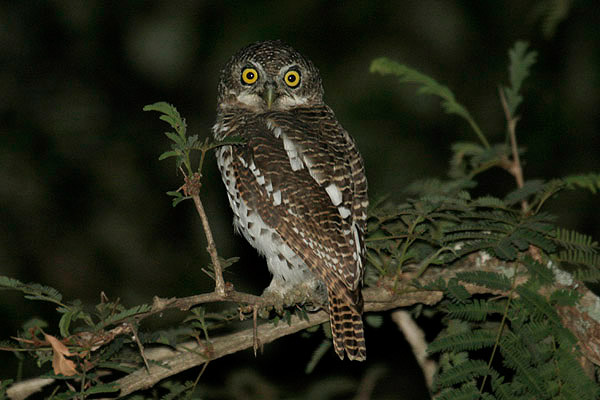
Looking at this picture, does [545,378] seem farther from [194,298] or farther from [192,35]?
[192,35]

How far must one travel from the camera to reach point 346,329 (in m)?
3.17

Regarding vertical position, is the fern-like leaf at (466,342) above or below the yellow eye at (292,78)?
below

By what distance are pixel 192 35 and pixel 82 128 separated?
1303 mm

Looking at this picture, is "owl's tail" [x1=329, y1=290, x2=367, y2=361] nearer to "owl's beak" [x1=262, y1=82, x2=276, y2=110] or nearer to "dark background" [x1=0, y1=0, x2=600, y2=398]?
"owl's beak" [x1=262, y1=82, x2=276, y2=110]

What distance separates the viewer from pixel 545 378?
2.54 meters

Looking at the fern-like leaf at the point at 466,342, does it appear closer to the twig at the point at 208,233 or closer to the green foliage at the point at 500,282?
the green foliage at the point at 500,282

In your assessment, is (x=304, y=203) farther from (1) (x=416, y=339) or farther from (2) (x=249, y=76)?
(2) (x=249, y=76)

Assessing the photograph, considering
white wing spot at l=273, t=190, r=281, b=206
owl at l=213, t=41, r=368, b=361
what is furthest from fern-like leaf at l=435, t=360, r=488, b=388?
white wing spot at l=273, t=190, r=281, b=206

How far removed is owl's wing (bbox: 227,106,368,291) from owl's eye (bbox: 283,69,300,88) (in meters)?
0.53

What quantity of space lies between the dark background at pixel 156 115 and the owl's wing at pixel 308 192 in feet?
7.26

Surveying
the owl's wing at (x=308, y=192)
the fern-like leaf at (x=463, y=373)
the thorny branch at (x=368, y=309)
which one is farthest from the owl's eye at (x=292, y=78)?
the fern-like leaf at (x=463, y=373)

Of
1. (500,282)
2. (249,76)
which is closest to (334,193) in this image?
(500,282)

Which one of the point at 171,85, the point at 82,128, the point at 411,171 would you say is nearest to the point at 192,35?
the point at 171,85

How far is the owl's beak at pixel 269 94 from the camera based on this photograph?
398cm
